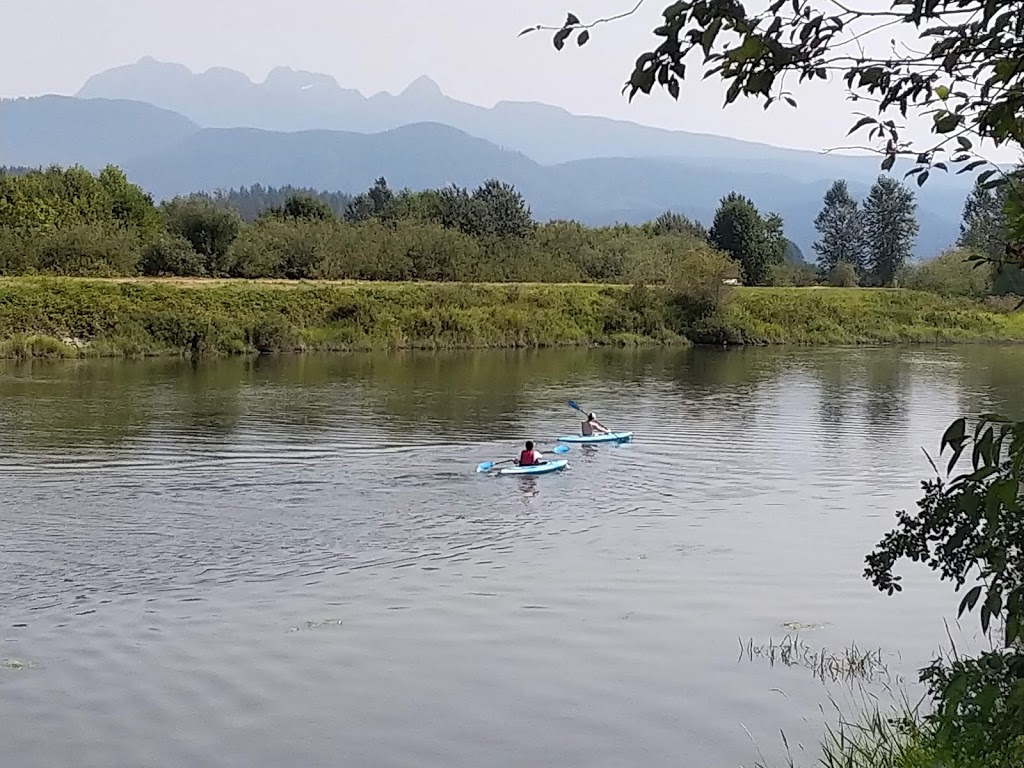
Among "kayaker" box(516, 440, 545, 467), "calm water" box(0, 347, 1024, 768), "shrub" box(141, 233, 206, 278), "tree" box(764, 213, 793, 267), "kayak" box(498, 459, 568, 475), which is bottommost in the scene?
"calm water" box(0, 347, 1024, 768)

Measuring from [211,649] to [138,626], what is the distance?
3.30ft

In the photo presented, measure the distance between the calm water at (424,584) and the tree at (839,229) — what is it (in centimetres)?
6869


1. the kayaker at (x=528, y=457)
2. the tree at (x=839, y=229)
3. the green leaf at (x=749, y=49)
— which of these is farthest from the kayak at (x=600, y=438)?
the tree at (x=839, y=229)

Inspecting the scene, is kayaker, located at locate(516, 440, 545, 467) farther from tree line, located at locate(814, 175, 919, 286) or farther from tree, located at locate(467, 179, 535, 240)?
tree line, located at locate(814, 175, 919, 286)

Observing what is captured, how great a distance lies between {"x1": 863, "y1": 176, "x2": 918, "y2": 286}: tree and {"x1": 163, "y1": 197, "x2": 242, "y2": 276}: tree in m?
47.9

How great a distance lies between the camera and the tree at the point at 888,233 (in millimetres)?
85562

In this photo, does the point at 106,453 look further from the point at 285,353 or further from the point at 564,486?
the point at 285,353

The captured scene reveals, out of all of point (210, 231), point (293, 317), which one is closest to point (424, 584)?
point (293, 317)

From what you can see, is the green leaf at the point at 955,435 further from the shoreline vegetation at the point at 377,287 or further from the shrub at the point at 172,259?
the shrub at the point at 172,259

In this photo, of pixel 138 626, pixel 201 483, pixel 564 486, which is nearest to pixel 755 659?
pixel 138 626

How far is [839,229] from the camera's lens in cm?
9531

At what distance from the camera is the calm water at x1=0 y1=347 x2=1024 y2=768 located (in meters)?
8.78

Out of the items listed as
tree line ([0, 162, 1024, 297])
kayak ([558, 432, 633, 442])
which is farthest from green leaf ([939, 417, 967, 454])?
tree line ([0, 162, 1024, 297])

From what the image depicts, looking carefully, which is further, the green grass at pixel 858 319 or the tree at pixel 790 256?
the tree at pixel 790 256
